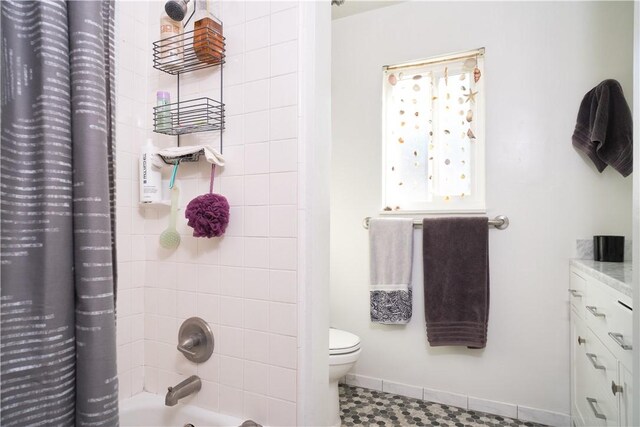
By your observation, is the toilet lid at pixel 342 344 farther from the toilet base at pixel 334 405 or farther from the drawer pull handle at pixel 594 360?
the drawer pull handle at pixel 594 360

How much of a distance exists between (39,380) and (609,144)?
224 centimetres

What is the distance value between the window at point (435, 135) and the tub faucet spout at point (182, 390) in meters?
1.49

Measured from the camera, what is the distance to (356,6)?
2.30 metres

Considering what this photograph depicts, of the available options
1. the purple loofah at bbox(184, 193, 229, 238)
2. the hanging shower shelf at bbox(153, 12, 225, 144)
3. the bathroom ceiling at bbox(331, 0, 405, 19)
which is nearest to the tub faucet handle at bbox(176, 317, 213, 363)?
the purple loofah at bbox(184, 193, 229, 238)

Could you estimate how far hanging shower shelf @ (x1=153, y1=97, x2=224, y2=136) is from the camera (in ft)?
3.89

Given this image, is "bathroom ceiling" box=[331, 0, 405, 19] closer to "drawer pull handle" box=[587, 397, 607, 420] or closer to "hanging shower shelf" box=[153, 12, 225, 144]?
"hanging shower shelf" box=[153, 12, 225, 144]

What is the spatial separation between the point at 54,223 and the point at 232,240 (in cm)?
66

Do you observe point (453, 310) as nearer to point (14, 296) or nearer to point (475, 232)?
point (475, 232)

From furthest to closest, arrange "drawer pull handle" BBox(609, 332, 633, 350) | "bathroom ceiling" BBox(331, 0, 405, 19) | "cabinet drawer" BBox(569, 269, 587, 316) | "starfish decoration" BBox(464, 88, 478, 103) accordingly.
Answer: "bathroom ceiling" BBox(331, 0, 405, 19), "starfish decoration" BBox(464, 88, 478, 103), "cabinet drawer" BBox(569, 269, 587, 316), "drawer pull handle" BBox(609, 332, 633, 350)

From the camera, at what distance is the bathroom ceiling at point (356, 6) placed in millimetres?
2258

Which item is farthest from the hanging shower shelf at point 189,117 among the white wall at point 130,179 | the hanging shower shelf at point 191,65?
the white wall at point 130,179

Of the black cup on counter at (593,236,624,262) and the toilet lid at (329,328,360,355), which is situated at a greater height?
the black cup on counter at (593,236,624,262)

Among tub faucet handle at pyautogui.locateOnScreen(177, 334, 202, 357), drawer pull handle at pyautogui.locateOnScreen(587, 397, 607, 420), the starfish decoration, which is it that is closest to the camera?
tub faucet handle at pyautogui.locateOnScreen(177, 334, 202, 357)

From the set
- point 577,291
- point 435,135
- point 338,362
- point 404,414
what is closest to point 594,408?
point 577,291
